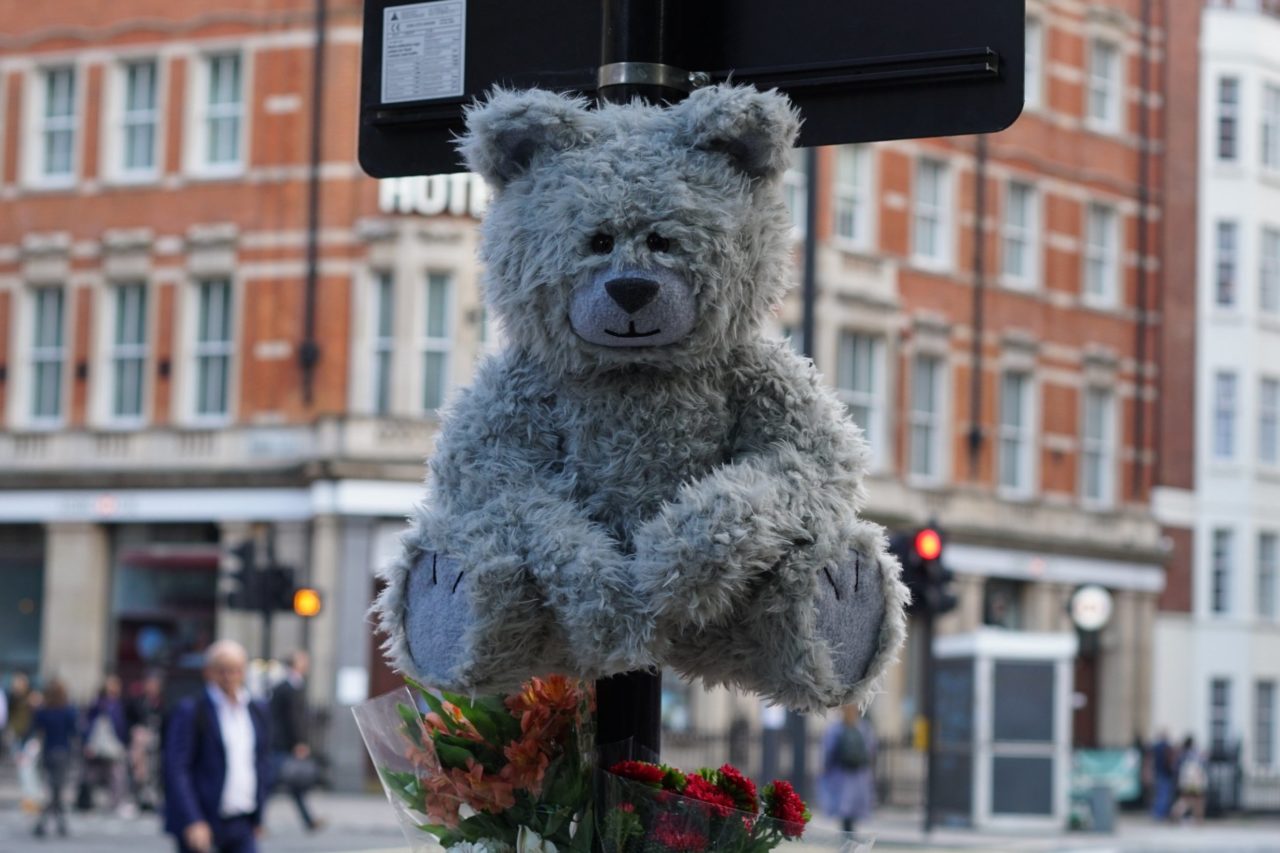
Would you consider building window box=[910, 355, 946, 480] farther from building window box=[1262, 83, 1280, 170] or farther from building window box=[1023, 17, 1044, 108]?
building window box=[1262, 83, 1280, 170]

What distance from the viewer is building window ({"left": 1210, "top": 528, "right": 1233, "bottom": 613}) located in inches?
1583

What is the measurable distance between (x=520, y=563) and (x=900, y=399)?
32878mm

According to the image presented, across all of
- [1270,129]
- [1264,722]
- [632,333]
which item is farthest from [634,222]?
[1270,129]

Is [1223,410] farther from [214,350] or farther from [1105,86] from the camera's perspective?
[214,350]

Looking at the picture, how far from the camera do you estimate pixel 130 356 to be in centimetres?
3234

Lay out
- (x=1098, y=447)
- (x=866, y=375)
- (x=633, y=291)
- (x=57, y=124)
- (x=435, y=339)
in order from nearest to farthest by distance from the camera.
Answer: (x=633, y=291) < (x=435, y=339) < (x=57, y=124) < (x=866, y=375) < (x=1098, y=447)

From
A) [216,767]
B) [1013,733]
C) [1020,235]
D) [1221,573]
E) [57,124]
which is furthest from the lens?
[1221,573]

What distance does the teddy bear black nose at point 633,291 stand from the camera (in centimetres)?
269

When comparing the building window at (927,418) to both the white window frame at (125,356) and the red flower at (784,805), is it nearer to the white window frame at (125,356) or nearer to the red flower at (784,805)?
the white window frame at (125,356)

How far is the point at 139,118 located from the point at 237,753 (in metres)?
25.2

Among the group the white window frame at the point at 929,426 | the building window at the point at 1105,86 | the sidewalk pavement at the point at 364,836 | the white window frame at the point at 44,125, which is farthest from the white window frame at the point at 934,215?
the white window frame at the point at 44,125

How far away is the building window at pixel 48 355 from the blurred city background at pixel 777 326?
6 centimetres

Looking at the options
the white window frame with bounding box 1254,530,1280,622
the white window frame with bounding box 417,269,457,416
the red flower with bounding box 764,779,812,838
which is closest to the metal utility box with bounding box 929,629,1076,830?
the white window frame with bounding box 417,269,457,416

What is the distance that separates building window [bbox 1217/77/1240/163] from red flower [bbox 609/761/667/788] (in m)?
39.5
